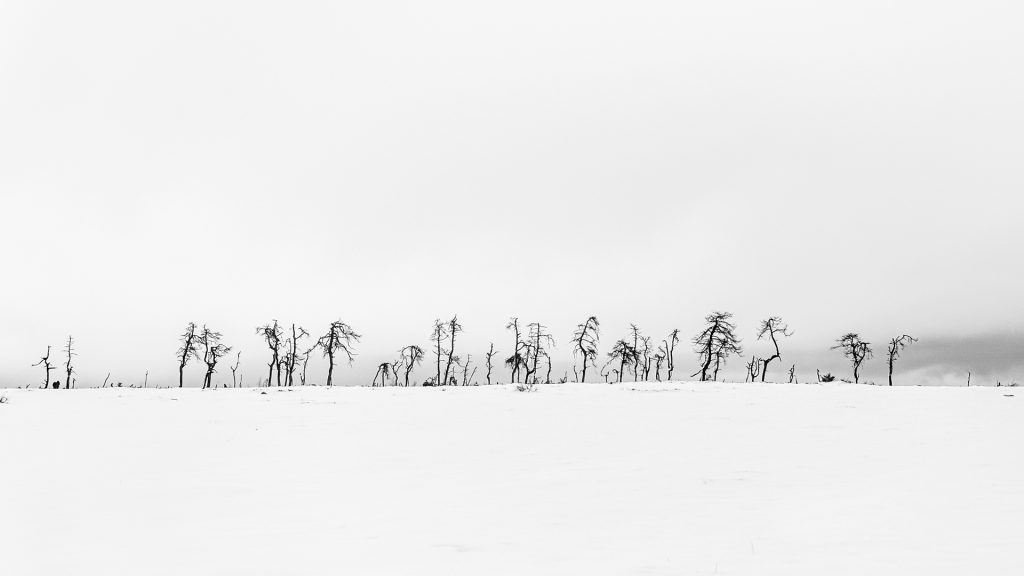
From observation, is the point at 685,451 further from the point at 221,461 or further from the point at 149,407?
the point at 149,407

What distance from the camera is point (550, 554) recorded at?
7.68 meters

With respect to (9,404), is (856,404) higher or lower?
higher

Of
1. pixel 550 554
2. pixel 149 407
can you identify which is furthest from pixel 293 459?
pixel 149 407

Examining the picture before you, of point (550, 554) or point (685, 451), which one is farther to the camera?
point (685, 451)

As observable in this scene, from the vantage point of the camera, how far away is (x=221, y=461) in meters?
14.5

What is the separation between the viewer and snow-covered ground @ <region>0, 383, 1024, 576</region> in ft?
24.1

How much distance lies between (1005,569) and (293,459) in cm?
1380

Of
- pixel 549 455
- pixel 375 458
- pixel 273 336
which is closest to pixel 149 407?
pixel 375 458

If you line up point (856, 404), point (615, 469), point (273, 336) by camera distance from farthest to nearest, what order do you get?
point (273, 336) → point (856, 404) → point (615, 469)

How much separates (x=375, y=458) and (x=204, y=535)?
268 inches

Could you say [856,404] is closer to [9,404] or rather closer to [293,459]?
[293,459]

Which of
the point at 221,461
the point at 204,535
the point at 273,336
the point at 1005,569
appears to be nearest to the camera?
the point at 1005,569

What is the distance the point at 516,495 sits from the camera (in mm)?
11242

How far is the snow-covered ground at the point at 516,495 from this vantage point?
7.34 m
